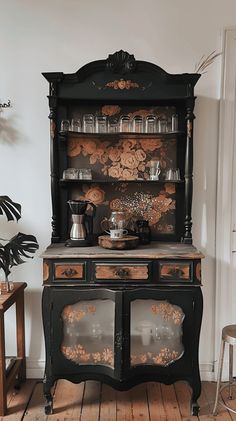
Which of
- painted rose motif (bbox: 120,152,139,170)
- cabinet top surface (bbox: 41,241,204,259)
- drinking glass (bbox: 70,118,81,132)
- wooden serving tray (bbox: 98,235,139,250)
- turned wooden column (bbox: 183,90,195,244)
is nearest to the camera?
cabinet top surface (bbox: 41,241,204,259)

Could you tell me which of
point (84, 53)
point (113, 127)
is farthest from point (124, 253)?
point (84, 53)

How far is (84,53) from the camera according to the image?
105 inches

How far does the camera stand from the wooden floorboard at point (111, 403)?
2.34m

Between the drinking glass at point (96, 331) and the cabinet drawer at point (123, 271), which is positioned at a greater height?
the cabinet drawer at point (123, 271)

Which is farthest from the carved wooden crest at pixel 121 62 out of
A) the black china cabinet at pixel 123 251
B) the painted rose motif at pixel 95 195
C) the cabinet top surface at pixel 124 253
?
the cabinet top surface at pixel 124 253

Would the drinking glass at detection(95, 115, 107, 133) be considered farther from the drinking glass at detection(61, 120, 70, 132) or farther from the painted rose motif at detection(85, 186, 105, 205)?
the painted rose motif at detection(85, 186, 105, 205)

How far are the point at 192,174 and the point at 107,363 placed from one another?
1.28 m

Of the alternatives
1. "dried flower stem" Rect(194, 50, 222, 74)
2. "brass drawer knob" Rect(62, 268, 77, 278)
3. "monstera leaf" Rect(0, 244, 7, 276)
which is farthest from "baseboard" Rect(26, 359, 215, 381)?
"dried flower stem" Rect(194, 50, 222, 74)

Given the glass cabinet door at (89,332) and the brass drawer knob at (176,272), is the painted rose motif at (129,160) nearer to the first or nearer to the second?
the brass drawer knob at (176,272)

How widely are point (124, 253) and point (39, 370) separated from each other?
1183 millimetres

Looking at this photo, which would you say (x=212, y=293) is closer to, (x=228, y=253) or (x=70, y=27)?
(x=228, y=253)

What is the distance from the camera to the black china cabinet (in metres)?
2.28

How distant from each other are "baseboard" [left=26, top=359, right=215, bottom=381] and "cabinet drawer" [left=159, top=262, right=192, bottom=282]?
2.95 feet

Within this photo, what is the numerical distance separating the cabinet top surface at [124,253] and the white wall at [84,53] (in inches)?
17.8
